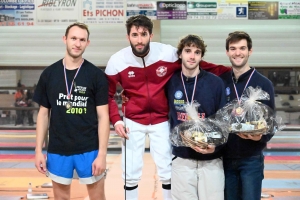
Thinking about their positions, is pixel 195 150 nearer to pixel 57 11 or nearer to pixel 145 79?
pixel 145 79

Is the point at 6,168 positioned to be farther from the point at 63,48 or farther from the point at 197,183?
the point at 197,183

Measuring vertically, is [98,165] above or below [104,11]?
below

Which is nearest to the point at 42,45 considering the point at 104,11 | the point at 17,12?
the point at 17,12

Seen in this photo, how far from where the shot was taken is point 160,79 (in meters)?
3.70

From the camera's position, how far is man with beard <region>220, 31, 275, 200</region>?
3.39 m

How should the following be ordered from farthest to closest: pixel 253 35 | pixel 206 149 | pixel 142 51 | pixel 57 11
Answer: pixel 253 35 → pixel 57 11 → pixel 142 51 → pixel 206 149

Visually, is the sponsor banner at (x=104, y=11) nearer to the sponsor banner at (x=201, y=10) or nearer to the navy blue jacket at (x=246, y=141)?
the sponsor banner at (x=201, y=10)

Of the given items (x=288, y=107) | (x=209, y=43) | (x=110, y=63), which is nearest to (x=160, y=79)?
(x=110, y=63)

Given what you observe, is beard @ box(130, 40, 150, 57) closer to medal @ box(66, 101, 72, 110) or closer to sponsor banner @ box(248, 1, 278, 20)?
medal @ box(66, 101, 72, 110)

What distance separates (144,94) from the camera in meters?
3.69

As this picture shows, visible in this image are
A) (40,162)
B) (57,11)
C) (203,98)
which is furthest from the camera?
(57,11)

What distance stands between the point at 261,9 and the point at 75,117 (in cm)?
615

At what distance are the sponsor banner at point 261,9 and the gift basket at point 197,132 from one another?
18.8ft

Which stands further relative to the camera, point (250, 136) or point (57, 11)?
point (57, 11)
